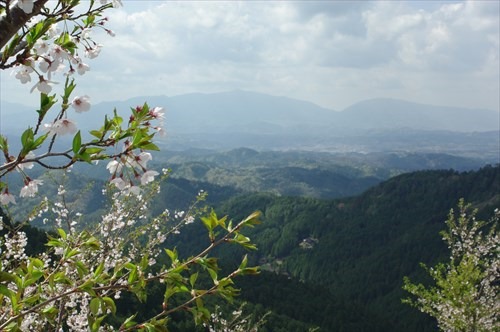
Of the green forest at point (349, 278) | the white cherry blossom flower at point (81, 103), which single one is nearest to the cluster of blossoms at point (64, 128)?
the white cherry blossom flower at point (81, 103)

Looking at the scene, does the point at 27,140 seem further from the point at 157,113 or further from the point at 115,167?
the point at 157,113

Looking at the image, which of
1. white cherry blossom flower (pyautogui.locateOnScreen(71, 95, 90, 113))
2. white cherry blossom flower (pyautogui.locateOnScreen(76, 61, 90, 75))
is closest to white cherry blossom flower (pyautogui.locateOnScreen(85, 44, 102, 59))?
white cherry blossom flower (pyautogui.locateOnScreen(76, 61, 90, 75))

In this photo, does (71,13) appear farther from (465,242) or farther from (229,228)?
(465,242)

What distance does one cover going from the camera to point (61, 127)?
2459 millimetres

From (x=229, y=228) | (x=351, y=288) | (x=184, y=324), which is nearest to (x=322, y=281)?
(x=351, y=288)

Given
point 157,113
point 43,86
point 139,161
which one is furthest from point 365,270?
point 43,86

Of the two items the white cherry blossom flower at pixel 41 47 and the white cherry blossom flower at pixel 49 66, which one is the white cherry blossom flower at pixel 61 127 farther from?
the white cherry blossom flower at pixel 41 47

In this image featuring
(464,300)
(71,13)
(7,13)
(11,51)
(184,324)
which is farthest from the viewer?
(184,324)

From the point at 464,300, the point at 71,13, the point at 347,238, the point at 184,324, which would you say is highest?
the point at 71,13

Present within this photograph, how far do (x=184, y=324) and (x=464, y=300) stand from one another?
59.0m

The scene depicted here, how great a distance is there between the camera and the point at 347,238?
637 ft

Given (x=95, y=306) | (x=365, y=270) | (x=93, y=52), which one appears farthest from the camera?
(x=365, y=270)

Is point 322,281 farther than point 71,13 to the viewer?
Yes

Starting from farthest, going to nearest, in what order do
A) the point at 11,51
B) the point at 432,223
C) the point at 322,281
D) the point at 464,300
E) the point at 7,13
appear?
the point at 432,223
the point at 322,281
the point at 464,300
the point at 11,51
the point at 7,13
